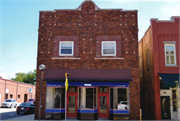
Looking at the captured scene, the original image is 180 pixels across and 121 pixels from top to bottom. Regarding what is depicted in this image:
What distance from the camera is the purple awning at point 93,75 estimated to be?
16.9 metres

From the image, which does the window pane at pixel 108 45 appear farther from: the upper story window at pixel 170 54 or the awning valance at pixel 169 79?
the upper story window at pixel 170 54

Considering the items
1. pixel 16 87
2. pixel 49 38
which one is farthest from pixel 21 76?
pixel 49 38

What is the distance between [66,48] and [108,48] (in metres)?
3.62

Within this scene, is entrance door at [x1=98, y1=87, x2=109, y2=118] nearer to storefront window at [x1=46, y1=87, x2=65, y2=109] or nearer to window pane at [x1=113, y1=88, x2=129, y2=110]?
window pane at [x1=113, y1=88, x2=129, y2=110]

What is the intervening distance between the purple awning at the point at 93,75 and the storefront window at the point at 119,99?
0.99 m

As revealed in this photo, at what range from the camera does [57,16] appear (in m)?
17.9

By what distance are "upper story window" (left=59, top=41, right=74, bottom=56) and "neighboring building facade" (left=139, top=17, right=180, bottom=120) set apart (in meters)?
7.13

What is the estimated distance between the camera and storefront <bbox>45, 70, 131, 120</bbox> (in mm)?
16469

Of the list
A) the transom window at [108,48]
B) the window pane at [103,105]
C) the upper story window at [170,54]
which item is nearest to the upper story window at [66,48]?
the transom window at [108,48]

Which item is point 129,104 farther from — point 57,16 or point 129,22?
point 57,16

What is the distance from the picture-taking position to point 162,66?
1748 cm

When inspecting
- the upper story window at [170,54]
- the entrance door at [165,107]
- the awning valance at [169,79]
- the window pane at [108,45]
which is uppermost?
the window pane at [108,45]

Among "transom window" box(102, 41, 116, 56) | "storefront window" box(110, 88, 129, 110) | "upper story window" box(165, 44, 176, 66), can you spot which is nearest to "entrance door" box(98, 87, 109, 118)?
"storefront window" box(110, 88, 129, 110)

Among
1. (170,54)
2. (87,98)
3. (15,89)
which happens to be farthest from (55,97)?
(15,89)
